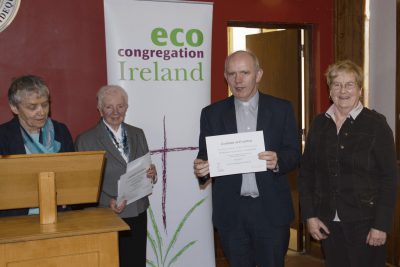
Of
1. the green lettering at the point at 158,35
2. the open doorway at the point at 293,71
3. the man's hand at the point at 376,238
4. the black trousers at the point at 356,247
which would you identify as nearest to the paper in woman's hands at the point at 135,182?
the green lettering at the point at 158,35

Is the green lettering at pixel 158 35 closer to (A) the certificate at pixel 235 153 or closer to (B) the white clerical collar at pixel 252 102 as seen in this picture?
(B) the white clerical collar at pixel 252 102

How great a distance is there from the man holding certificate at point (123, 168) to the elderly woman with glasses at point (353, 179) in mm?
1132

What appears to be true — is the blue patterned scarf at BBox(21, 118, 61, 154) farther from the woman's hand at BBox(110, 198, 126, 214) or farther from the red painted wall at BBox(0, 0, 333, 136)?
the red painted wall at BBox(0, 0, 333, 136)

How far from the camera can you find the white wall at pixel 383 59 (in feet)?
14.6

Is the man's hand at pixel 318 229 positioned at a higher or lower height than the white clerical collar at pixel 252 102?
lower

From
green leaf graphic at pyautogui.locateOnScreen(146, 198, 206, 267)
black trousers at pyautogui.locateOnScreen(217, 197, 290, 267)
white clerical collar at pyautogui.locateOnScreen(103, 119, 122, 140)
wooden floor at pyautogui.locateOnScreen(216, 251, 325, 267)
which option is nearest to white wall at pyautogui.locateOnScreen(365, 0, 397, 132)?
wooden floor at pyautogui.locateOnScreen(216, 251, 325, 267)

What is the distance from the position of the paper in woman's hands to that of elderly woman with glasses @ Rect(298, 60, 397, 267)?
110 cm

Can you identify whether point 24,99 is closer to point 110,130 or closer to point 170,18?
point 110,130

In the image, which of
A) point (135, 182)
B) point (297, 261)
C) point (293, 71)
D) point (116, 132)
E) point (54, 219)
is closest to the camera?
point (54, 219)

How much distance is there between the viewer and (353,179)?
8.22 ft

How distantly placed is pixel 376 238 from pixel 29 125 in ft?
6.20

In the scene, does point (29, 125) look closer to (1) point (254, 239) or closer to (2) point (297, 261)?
(1) point (254, 239)

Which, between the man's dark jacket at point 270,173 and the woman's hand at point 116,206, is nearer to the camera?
the man's dark jacket at point 270,173

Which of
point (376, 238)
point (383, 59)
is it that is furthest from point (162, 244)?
point (383, 59)
